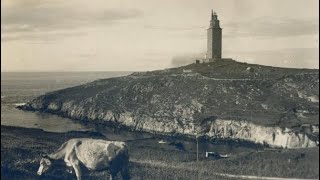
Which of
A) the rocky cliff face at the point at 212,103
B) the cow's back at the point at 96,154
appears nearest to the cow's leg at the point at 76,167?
the cow's back at the point at 96,154

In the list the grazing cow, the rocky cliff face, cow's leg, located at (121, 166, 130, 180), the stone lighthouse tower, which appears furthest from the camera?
the stone lighthouse tower

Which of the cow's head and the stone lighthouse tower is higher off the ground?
the stone lighthouse tower

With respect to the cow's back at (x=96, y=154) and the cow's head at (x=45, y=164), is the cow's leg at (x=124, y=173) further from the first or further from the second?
the cow's head at (x=45, y=164)

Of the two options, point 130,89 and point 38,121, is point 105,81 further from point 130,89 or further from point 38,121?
point 38,121

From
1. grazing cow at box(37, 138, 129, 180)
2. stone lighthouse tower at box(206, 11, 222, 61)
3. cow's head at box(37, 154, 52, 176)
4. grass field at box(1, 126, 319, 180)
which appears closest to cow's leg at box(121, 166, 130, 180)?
grazing cow at box(37, 138, 129, 180)

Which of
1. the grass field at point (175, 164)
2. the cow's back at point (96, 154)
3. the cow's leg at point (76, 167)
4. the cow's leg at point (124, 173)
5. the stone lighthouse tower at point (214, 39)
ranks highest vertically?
the stone lighthouse tower at point (214, 39)

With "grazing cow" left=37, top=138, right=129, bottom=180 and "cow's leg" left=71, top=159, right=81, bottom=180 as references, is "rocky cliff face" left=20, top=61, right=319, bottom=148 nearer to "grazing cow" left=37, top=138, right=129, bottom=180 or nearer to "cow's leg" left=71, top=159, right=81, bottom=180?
"grazing cow" left=37, top=138, right=129, bottom=180

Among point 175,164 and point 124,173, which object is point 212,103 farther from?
point 124,173
